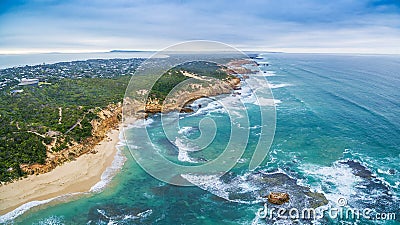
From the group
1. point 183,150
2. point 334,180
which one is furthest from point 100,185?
point 334,180

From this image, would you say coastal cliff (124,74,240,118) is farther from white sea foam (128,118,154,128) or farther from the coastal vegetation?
white sea foam (128,118,154,128)

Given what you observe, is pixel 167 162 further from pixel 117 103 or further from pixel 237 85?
pixel 237 85

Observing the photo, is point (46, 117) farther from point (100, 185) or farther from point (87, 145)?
point (100, 185)

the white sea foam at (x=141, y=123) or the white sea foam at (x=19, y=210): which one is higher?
the white sea foam at (x=141, y=123)

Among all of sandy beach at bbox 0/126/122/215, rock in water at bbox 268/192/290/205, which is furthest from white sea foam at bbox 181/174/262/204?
sandy beach at bbox 0/126/122/215

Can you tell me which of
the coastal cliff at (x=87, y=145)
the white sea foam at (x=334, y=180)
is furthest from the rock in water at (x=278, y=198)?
the coastal cliff at (x=87, y=145)

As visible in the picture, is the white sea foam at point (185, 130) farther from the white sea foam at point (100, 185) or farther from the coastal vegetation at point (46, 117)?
the coastal vegetation at point (46, 117)

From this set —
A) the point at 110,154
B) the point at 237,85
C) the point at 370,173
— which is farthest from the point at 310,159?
the point at 237,85

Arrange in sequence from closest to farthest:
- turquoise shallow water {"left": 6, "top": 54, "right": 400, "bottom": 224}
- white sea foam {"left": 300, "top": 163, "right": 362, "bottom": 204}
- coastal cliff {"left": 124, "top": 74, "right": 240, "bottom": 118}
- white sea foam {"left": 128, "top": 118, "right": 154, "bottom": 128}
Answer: turquoise shallow water {"left": 6, "top": 54, "right": 400, "bottom": 224} < white sea foam {"left": 300, "top": 163, "right": 362, "bottom": 204} < white sea foam {"left": 128, "top": 118, "right": 154, "bottom": 128} < coastal cliff {"left": 124, "top": 74, "right": 240, "bottom": 118}
